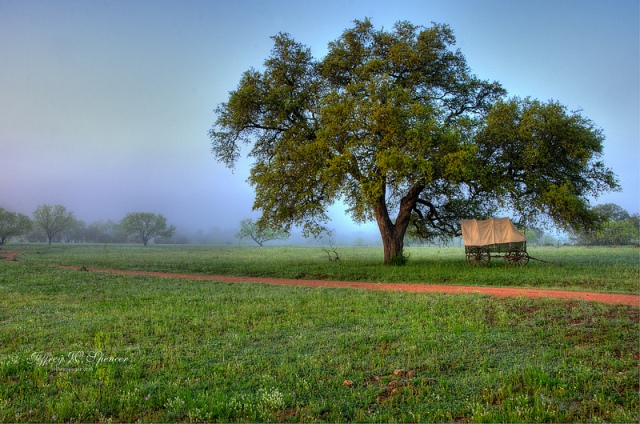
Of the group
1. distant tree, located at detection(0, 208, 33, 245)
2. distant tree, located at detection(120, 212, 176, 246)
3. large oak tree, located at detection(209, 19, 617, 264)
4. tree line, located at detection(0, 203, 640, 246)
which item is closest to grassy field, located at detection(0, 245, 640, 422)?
large oak tree, located at detection(209, 19, 617, 264)

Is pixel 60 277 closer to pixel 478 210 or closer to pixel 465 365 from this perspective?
pixel 465 365

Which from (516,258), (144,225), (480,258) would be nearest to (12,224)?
(144,225)

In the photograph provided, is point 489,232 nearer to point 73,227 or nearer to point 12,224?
point 12,224

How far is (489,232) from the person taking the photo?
26.3 metres

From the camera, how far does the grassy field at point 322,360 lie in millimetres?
5645

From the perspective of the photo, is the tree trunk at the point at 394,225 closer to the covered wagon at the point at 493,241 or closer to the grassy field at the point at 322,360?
the covered wagon at the point at 493,241

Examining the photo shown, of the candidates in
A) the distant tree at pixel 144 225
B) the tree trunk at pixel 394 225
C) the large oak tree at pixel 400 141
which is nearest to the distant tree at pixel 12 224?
the distant tree at pixel 144 225

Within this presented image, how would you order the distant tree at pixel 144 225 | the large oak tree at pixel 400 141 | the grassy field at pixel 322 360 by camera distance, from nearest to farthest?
the grassy field at pixel 322 360 → the large oak tree at pixel 400 141 → the distant tree at pixel 144 225

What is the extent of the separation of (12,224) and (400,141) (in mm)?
99505

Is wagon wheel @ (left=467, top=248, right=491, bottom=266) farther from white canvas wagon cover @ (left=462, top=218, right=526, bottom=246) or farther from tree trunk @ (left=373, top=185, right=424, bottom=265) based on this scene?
tree trunk @ (left=373, top=185, right=424, bottom=265)

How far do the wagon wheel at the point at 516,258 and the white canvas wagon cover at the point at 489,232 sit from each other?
76 cm

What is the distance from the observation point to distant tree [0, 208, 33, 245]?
85500 millimetres

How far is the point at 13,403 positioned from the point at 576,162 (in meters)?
30.2

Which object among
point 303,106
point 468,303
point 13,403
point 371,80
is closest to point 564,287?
point 468,303
